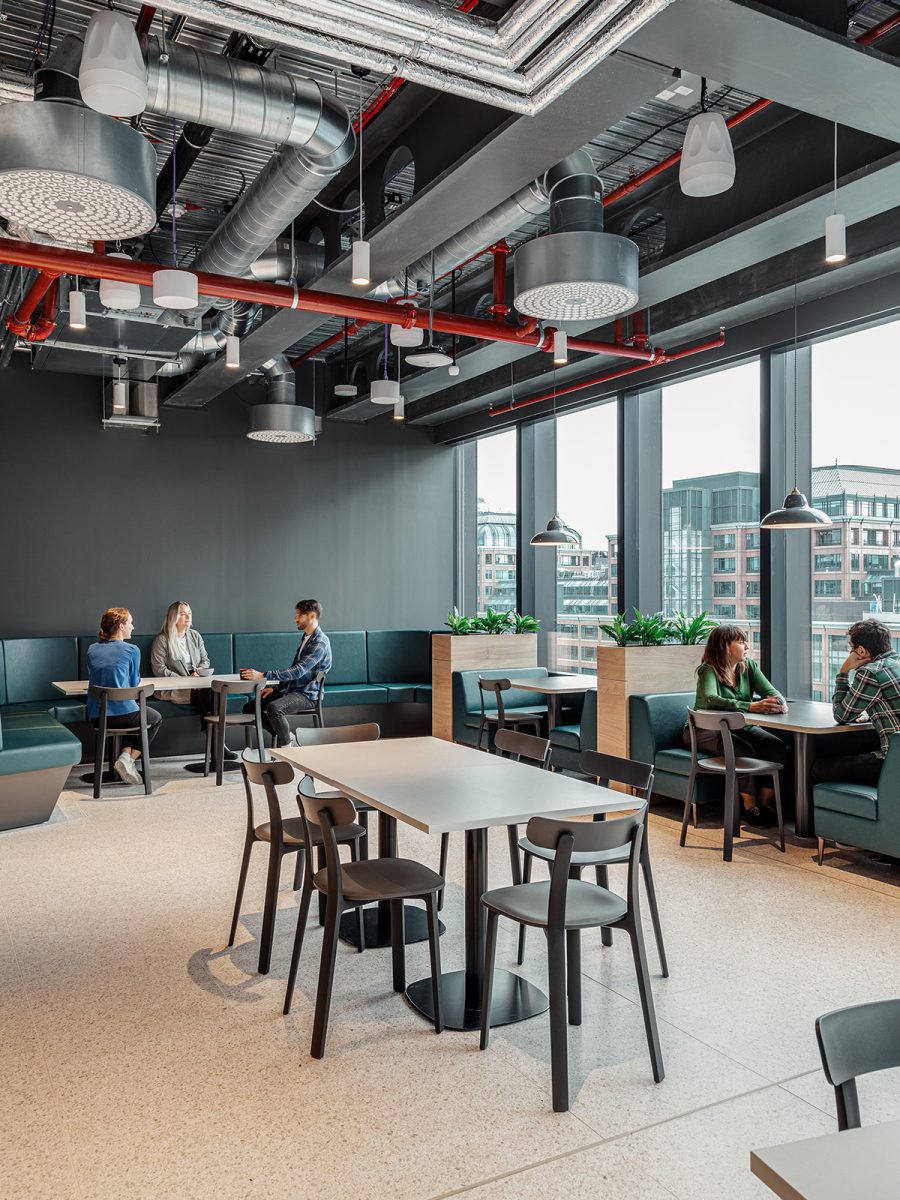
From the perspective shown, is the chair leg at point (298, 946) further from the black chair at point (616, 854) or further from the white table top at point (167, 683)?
the white table top at point (167, 683)

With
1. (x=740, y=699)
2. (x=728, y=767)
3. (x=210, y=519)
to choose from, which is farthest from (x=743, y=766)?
(x=210, y=519)

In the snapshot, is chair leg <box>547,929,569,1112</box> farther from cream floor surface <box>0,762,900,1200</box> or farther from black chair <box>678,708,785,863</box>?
black chair <box>678,708,785,863</box>

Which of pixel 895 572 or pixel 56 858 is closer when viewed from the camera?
pixel 56 858

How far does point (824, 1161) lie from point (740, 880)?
12.9ft

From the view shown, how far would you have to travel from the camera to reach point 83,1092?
9.04 ft

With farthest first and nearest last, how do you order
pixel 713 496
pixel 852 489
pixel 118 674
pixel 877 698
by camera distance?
pixel 713 496, pixel 118 674, pixel 852 489, pixel 877 698

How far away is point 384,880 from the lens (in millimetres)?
3207

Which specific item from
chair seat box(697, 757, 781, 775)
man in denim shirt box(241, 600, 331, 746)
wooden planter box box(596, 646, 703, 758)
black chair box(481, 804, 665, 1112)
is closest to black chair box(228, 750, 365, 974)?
black chair box(481, 804, 665, 1112)

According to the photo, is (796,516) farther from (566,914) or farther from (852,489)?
(566,914)

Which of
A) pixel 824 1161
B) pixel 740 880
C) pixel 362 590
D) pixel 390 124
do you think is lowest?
pixel 740 880

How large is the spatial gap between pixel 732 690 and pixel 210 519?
5814 millimetres

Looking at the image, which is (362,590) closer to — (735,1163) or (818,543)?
(818,543)

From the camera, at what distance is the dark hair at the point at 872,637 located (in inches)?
206

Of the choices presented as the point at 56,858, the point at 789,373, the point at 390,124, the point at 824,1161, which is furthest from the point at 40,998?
the point at 789,373
